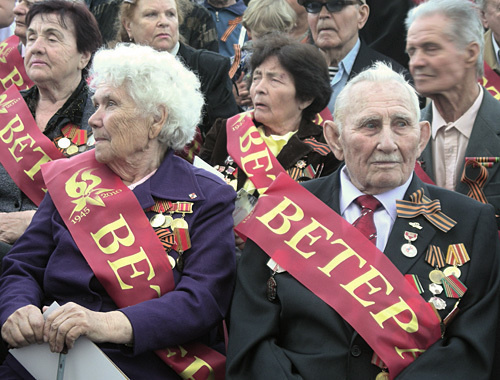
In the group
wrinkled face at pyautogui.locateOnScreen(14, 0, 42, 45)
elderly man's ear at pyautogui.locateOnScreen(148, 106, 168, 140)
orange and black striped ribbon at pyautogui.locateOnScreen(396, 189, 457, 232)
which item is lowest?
orange and black striped ribbon at pyautogui.locateOnScreen(396, 189, 457, 232)

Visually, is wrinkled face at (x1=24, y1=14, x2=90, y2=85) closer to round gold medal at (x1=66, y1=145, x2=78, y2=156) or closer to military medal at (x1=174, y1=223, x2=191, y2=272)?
round gold medal at (x1=66, y1=145, x2=78, y2=156)

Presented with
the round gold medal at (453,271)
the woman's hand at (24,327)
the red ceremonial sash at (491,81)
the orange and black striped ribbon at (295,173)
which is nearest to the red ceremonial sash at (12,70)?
the orange and black striped ribbon at (295,173)

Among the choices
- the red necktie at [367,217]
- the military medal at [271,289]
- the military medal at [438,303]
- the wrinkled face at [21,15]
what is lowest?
the military medal at [271,289]

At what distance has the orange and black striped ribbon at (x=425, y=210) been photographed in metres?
3.46

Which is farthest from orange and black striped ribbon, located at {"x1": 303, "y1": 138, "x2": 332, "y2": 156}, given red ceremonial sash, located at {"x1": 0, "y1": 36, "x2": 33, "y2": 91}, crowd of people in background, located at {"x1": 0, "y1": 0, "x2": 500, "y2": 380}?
red ceremonial sash, located at {"x1": 0, "y1": 36, "x2": 33, "y2": 91}

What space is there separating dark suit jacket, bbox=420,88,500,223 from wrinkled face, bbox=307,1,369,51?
161 cm

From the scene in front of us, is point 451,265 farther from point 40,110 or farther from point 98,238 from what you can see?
point 40,110

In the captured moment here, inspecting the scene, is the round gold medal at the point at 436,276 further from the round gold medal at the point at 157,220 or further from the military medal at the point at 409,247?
the round gold medal at the point at 157,220

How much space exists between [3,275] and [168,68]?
53.5 inches

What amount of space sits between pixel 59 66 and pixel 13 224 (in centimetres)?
117

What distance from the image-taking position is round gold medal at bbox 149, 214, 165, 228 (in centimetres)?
383

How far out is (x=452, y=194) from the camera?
11.9 feet

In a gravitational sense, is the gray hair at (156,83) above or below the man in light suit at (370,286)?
above

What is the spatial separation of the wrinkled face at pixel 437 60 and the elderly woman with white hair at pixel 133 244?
1.39 metres
